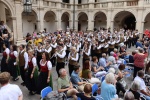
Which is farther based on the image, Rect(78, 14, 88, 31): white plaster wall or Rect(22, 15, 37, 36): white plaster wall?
Rect(78, 14, 88, 31): white plaster wall

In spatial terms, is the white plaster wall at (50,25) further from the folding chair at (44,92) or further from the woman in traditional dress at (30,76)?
the folding chair at (44,92)

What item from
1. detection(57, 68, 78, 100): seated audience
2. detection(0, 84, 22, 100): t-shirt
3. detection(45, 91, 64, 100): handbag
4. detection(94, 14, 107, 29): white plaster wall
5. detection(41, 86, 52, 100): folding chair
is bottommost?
detection(45, 91, 64, 100): handbag

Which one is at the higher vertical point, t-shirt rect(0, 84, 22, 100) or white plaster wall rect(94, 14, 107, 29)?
white plaster wall rect(94, 14, 107, 29)

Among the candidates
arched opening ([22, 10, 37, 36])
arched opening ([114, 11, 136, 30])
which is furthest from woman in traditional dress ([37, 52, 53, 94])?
arched opening ([114, 11, 136, 30])

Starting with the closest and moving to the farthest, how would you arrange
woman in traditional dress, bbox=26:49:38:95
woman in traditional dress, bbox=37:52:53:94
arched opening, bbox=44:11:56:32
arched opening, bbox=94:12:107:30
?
woman in traditional dress, bbox=37:52:53:94, woman in traditional dress, bbox=26:49:38:95, arched opening, bbox=44:11:56:32, arched opening, bbox=94:12:107:30

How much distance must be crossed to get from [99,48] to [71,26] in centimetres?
1533

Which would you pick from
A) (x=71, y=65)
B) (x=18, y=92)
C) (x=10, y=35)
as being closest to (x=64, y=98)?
(x=18, y=92)

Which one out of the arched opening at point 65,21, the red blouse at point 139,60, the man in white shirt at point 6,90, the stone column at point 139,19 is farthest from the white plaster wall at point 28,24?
the man in white shirt at point 6,90

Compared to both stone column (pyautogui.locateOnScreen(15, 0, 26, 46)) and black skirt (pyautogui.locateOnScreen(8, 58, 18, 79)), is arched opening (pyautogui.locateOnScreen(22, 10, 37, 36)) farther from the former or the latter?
black skirt (pyautogui.locateOnScreen(8, 58, 18, 79))

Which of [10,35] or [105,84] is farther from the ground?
[10,35]

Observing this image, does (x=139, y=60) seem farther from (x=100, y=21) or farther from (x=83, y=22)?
(x=83, y=22)

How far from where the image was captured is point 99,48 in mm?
10078

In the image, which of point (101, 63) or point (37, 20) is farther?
point (37, 20)

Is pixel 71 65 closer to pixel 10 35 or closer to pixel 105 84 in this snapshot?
pixel 105 84
